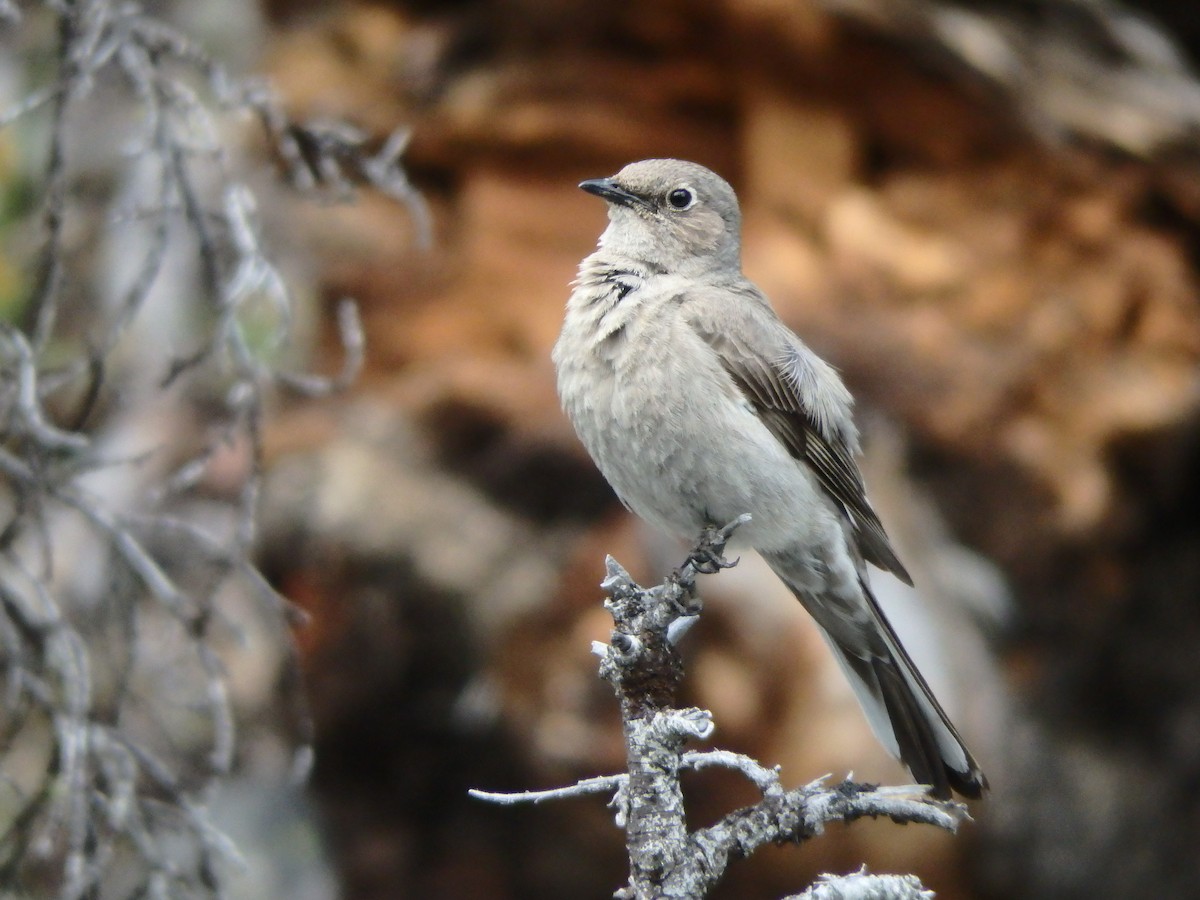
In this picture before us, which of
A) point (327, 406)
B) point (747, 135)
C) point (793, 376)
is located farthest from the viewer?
point (327, 406)

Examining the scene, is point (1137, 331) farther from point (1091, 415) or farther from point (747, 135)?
point (747, 135)

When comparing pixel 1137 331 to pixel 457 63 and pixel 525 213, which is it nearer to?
pixel 525 213

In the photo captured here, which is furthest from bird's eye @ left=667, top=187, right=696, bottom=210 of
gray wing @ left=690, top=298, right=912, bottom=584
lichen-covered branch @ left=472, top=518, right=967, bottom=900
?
lichen-covered branch @ left=472, top=518, right=967, bottom=900

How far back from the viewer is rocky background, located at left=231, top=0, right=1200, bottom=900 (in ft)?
24.4

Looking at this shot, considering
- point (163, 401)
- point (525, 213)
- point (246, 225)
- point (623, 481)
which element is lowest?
point (163, 401)

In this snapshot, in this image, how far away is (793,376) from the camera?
14.4ft

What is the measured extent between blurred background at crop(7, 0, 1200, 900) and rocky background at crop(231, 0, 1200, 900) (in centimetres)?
2

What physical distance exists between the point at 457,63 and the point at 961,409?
3.82m

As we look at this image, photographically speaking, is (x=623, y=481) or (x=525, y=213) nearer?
(x=623, y=481)

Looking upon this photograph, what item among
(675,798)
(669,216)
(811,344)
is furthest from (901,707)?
(811,344)

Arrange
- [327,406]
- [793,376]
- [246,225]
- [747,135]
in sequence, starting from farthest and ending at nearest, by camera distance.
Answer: [327,406]
[747,135]
[793,376]
[246,225]

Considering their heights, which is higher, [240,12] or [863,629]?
[240,12]

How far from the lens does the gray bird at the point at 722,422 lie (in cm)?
387

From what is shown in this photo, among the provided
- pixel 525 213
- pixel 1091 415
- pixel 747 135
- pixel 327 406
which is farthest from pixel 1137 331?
pixel 327 406
